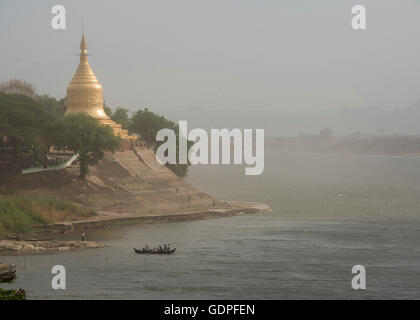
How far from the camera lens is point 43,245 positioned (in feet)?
220

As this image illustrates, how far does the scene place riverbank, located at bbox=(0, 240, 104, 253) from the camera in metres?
65.6

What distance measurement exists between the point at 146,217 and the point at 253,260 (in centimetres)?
2106

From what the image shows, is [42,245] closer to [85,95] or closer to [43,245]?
[43,245]

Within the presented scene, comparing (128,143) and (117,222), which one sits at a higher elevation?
(128,143)

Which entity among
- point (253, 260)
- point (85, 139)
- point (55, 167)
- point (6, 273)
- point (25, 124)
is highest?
point (25, 124)

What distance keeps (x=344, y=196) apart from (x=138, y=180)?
38.1m

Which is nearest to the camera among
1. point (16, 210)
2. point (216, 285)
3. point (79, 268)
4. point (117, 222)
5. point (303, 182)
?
point (216, 285)

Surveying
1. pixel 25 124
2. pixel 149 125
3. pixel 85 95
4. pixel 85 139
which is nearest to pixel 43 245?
pixel 85 139

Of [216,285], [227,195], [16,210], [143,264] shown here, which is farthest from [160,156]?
[216,285]

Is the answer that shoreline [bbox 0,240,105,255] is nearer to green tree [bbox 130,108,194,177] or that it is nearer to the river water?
the river water

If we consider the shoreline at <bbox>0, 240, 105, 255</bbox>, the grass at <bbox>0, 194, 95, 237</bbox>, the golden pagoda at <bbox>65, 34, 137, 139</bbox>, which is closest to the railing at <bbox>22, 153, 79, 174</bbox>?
the grass at <bbox>0, 194, 95, 237</bbox>

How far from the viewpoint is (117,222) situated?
263 ft

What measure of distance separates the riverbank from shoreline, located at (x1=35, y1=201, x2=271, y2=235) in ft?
19.0

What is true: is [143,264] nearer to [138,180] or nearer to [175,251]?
[175,251]
